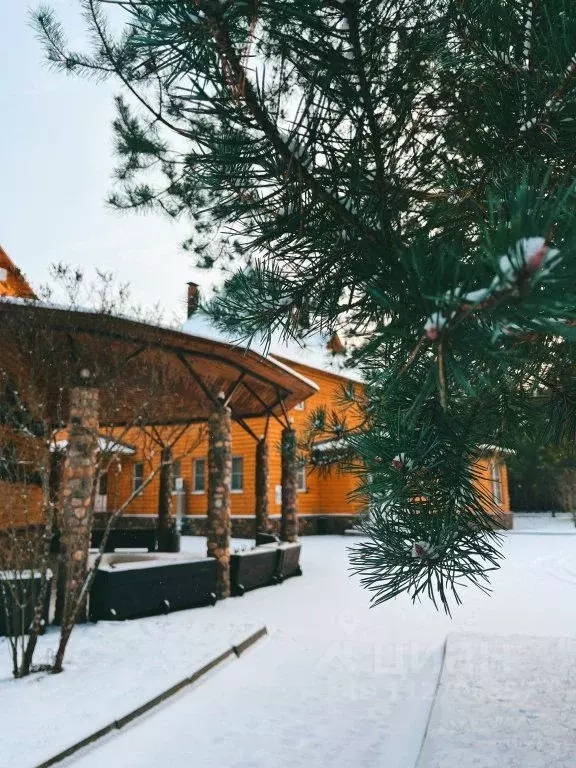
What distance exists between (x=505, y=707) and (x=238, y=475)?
17.5 m

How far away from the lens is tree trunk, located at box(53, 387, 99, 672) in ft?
22.7

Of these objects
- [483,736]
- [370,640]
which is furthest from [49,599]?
[483,736]

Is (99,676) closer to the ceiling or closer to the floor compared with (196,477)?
closer to the floor

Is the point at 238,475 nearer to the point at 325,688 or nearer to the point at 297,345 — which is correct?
the point at 325,688

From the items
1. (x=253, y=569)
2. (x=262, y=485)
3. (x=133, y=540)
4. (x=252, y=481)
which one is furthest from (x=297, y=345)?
(x=252, y=481)

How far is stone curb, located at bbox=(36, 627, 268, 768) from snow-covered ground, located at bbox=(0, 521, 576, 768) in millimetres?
66

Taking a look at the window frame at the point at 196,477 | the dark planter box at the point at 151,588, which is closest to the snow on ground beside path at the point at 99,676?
the dark planter box at the point at 151,588

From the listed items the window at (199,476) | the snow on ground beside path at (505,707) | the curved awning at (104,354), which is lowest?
the snow on ground beside path at (505,707)

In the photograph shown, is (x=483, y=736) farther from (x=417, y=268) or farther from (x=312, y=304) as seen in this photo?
(x=417, y=268)

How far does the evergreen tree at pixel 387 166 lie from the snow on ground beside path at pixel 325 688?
6.91 ft

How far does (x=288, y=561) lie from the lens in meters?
11.0

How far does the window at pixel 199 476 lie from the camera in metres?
21.7

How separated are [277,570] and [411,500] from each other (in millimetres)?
8925

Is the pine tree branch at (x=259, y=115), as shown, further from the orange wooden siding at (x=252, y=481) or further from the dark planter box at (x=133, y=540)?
the orange wooden siding at (x=252, y=481)
